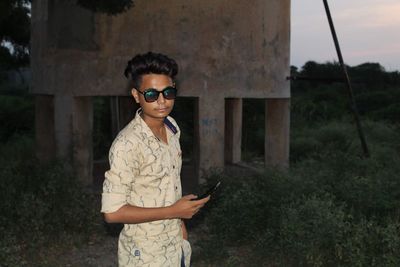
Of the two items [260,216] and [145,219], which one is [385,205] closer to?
[260,216]

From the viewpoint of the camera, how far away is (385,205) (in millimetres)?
6184

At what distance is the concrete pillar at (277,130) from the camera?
416 inches

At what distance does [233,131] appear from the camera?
13.8m

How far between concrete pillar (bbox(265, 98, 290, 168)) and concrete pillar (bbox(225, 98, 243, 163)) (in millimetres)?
2916

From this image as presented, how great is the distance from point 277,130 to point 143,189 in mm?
8353

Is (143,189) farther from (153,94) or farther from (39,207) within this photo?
(39,207)

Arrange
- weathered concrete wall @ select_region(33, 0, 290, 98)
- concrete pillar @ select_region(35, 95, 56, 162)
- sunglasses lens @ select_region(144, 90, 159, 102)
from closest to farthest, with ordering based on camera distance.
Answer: sunglasses lens @ select_region(144, 90, 159, 102) → weathered concrete wall @ select_region(33, 0, 290, 98) → concrete pillar @ select_region(35, 95, 56, 162)

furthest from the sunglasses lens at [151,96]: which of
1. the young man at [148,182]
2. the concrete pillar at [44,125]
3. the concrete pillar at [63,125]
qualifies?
the concrete pillar at [44,125]

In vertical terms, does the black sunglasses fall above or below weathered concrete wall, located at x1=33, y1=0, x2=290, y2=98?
below

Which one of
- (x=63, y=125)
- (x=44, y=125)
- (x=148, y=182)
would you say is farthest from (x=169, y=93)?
(x=44, y=125)

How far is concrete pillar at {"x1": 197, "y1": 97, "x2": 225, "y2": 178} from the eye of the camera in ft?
30.2

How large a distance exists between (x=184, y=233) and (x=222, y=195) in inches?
185

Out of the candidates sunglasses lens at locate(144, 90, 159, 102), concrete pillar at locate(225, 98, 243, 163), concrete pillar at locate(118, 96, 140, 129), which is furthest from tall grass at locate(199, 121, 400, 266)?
concrete pillar at locate(225, 98, 243, 163)

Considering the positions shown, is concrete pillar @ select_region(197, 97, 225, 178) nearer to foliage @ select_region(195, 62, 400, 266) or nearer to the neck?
foliage @ select_region(195, 62, 400, 266)
